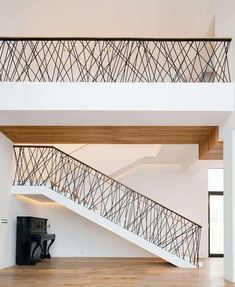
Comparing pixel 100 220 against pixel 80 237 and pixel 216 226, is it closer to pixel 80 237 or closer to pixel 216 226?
pixel 80 237

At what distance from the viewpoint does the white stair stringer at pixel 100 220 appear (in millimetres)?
10172

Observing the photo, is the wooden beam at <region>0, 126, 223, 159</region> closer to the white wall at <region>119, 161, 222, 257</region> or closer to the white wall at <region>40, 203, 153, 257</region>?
the white wall at <region>40, 203, 153, 257</region>

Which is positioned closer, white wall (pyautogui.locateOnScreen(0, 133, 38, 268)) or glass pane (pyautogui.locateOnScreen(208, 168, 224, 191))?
white wall (pyautogui.locateOnScreen(0, 133, 38, 268))

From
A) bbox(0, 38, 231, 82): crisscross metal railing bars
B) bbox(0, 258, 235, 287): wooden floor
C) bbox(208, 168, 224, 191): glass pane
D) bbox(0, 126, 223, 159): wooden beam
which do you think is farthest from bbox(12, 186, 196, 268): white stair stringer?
bbox(208, 168, 224, 191): glass pane

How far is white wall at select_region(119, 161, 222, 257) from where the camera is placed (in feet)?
45.0

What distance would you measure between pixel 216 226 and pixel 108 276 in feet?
21.6

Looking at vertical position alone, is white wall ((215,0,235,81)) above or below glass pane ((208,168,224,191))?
above
